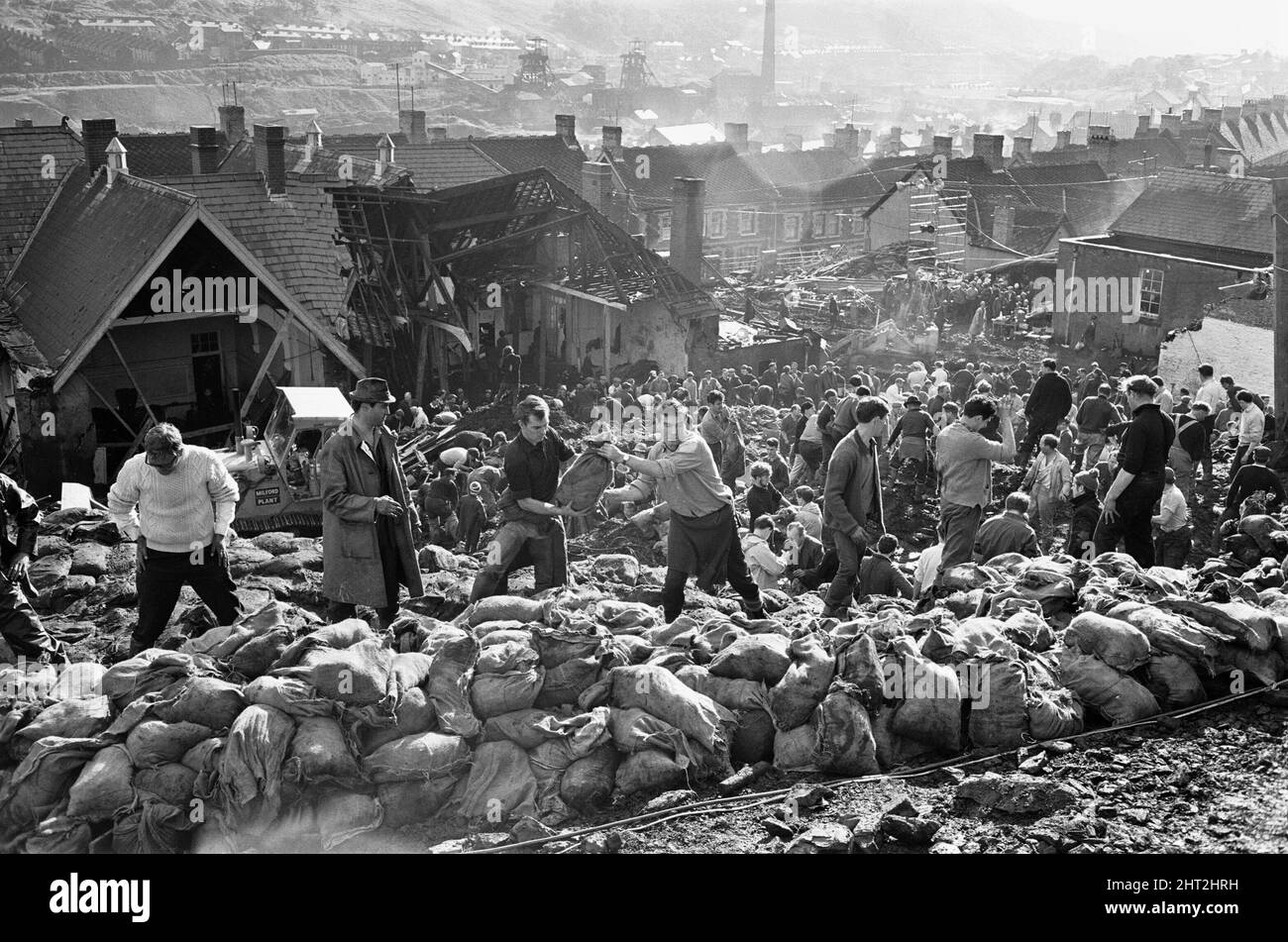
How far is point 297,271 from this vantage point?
889 inches

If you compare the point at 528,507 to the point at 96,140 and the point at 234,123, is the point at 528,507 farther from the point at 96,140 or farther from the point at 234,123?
the point at 234,123

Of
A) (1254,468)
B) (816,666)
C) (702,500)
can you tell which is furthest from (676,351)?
(816,666)

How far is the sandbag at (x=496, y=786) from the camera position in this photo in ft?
21.1

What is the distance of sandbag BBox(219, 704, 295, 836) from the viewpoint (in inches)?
243

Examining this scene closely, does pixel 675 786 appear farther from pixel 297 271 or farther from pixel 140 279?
pixel 297 271

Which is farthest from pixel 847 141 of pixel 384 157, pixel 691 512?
pixel 691 512

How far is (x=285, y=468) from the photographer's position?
15477 mm

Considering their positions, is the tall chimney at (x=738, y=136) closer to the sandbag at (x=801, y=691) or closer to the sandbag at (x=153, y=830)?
the sandbag at (x=801, y=691)

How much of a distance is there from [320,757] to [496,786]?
0.88 metres

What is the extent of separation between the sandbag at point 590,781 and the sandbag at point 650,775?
0.22 feet

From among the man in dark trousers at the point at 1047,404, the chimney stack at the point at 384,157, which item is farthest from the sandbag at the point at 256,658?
the chimney stack at the point at 384,157

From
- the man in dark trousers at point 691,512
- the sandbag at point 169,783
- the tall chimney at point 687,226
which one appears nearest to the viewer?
the sandbag at point 169,783

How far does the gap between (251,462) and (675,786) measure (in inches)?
396

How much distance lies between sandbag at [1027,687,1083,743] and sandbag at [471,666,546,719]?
2.72 metres
